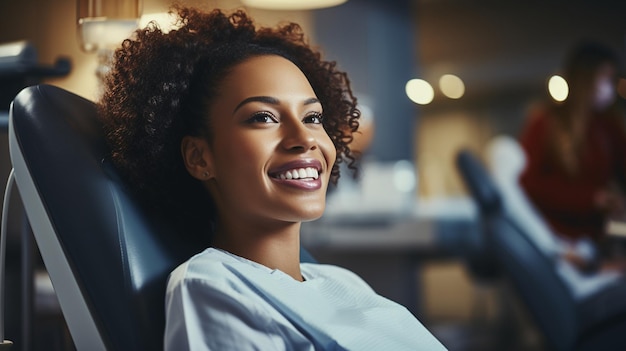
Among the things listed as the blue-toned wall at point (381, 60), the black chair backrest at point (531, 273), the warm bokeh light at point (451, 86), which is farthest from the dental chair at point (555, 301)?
the warm bokeh light at point (451, 86)

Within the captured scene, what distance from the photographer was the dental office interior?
4.26ft

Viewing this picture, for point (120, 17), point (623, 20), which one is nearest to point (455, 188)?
point (623, 20)

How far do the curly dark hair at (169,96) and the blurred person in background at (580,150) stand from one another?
2.25 metres

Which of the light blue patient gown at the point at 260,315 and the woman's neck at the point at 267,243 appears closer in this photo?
the light blue patient gown at the point at 260,315

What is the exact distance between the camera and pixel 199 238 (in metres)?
1.17

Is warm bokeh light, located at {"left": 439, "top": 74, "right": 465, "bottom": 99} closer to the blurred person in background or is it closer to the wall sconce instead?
the blurred person in background

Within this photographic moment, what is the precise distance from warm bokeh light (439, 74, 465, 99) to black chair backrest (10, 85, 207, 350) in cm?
938

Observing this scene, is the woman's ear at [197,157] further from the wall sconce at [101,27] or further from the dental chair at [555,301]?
the dental chair at [555,301]

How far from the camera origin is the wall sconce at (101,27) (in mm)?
1305

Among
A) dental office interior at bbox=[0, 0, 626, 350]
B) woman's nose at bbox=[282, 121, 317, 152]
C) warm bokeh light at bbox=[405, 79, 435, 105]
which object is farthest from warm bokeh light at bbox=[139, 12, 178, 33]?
warm bokeh light at bbox=[405, 79, 435, 105]

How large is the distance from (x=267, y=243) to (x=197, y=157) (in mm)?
155

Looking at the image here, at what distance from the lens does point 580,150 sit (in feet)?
10.5

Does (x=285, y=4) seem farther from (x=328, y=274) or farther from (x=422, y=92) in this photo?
(x=422, y=92)

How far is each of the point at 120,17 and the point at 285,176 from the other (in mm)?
502
